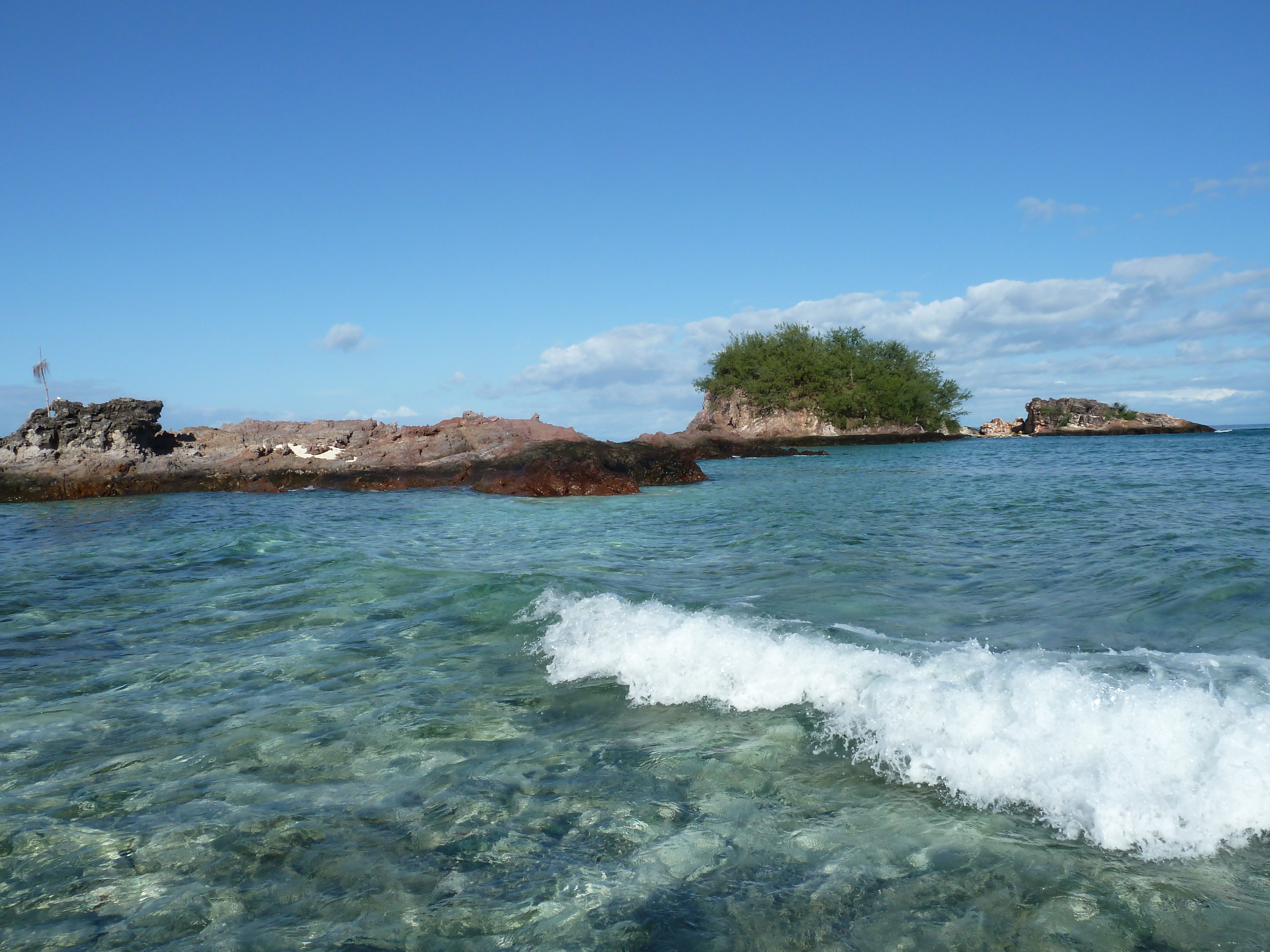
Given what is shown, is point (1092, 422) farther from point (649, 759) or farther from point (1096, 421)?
point (649, 759)

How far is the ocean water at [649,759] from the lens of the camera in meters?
2.54

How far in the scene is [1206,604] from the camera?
20.7 feet

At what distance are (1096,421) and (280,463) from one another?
243 feet

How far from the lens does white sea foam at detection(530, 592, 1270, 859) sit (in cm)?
307

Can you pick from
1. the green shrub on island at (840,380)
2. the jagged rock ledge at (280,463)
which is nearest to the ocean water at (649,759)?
the jagged rock ledge at (280,463)

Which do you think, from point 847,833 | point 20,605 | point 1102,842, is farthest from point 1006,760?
point 20,605

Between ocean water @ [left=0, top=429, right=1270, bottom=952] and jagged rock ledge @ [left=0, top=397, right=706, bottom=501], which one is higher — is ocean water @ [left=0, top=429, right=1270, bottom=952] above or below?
below

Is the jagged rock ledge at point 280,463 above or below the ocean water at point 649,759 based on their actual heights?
above

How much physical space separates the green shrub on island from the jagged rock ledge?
42.2 m

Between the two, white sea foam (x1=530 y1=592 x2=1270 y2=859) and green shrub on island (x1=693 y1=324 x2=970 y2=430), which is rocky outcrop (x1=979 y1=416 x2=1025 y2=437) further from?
white sea foam (x1=530 y1=592 x2=1270 y2=859)

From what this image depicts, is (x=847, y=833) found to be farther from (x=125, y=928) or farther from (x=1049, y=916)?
(x=125, y=928)

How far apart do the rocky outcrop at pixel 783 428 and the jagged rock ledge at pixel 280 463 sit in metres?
27.2

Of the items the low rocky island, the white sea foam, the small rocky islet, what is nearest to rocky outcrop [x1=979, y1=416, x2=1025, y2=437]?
the low rocky island

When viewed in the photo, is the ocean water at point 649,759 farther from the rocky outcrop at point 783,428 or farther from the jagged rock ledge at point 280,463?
the rocky outcrop at point 783,428
